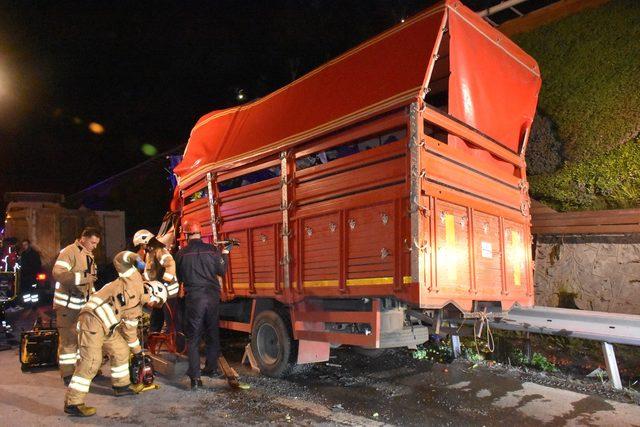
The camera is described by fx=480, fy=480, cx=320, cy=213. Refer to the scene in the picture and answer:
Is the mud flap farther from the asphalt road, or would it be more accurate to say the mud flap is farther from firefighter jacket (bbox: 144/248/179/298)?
firefighter jacket (bbox: 144/248/179/298)

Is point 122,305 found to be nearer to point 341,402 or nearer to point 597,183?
point 341,402

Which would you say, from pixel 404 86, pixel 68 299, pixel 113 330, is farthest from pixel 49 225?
pixel 404 86

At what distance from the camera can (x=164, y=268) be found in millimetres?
6066

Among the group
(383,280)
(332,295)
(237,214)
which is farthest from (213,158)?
(383,280)

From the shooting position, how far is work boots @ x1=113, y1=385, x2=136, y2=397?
4931 mm

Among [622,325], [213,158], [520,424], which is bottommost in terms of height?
[520,424]

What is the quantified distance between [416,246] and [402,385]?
2.24 meters

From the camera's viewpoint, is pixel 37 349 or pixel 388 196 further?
pixel 37 349

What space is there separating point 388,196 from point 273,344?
2.62 meters

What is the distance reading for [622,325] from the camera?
493cm

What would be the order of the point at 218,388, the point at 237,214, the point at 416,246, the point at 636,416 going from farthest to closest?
1. the point at 237,214
2. the point at 218,388
3. the point at 636,416
4. the point at 416,246

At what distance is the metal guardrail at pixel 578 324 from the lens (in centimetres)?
489

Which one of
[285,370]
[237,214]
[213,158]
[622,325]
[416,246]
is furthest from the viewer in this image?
[213,158]

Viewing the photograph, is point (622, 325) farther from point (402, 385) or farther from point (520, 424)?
point (402, 385)
